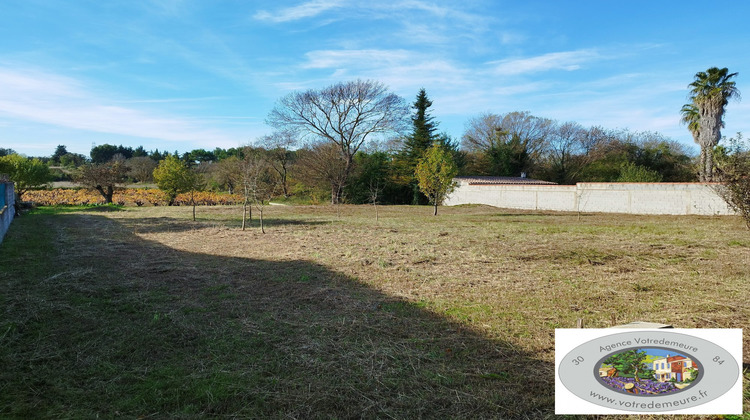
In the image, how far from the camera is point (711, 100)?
27.9 metres

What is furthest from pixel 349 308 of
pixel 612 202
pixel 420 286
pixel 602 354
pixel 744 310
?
pixel 612 202

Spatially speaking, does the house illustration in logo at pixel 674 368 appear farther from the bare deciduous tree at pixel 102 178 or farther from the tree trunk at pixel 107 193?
the tree trunk at pixel 107 193

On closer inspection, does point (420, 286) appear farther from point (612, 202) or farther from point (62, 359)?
point (612, 202)

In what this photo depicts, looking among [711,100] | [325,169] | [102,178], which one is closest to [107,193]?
[102,178]

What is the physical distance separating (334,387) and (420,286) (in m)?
3.15

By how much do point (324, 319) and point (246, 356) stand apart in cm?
117

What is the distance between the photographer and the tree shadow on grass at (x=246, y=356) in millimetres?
2770

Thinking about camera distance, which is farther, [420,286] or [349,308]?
[420,286]

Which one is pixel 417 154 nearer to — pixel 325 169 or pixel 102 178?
pixel 325 169

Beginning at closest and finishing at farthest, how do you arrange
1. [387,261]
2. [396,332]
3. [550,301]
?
[396,332] < [550,301] < [387,261]

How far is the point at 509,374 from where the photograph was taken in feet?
10.5

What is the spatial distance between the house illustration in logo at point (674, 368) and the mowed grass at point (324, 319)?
1035 mm

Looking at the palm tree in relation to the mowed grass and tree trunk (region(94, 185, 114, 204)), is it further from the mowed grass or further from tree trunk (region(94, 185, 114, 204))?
tree trunk (region(94, 185, 114, 204))

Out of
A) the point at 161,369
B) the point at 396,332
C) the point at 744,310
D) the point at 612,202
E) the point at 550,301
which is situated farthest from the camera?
the point at 612,202
